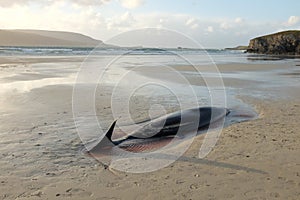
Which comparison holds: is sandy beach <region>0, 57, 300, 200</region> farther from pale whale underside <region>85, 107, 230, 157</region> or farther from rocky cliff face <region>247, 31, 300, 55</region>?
rocky cliff face <region>247, 31, 300, 55</region>

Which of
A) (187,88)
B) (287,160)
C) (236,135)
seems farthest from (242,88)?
(287,160)

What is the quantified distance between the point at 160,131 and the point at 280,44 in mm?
56157

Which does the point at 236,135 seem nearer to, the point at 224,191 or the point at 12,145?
the point at 224,191

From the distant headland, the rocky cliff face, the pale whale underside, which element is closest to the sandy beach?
the pale whale underside

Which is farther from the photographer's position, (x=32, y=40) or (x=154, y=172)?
(x=32, y=40)

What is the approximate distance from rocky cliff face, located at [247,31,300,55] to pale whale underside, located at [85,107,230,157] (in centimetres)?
5181

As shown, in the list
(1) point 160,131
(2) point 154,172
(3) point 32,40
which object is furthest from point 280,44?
(3) point 32,40

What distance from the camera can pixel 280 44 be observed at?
5756cm

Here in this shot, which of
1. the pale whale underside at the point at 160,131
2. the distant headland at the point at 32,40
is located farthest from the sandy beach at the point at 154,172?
the distant headland at the point at 32,40

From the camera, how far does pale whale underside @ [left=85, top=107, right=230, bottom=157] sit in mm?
5773

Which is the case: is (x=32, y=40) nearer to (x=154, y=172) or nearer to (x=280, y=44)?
(x=280, y=44)

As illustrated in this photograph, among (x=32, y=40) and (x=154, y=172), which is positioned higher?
(x=32, y=40)

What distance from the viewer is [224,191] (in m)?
4.09

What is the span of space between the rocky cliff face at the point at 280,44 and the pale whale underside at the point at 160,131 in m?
51.8
